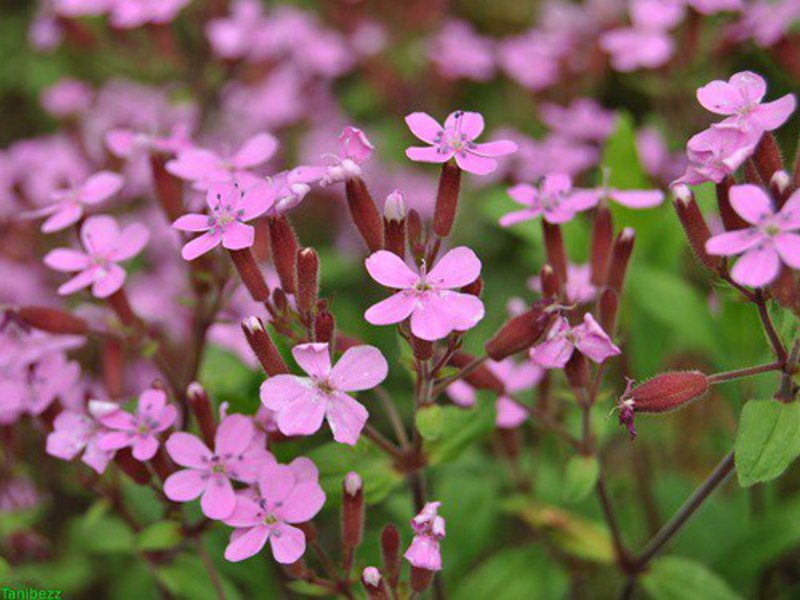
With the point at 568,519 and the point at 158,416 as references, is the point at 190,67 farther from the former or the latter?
the point at 568,519

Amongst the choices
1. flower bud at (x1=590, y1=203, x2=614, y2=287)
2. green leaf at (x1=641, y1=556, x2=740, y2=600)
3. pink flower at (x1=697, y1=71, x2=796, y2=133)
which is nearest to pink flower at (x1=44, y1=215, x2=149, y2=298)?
flower bud at (x1=590, y1=203, x2=614, y2=287)

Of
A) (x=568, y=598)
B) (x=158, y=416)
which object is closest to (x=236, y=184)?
(x=158, y=416)

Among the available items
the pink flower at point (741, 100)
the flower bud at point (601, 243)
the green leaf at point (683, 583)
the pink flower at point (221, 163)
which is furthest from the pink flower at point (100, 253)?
the green leaf at point (683, 583)

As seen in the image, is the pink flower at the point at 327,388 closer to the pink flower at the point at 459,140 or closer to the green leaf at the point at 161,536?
the pink flower at the point at 459,140

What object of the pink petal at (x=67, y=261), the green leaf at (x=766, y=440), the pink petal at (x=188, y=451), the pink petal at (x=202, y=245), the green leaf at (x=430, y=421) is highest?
the pink petal at (x=202, y=245)

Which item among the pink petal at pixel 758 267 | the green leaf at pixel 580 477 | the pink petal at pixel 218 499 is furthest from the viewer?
the green leaf at pixel 580 477

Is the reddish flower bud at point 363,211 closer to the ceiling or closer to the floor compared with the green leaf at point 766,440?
closer to the ceiling

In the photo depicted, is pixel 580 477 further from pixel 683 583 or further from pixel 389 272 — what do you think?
pixel 389 272
